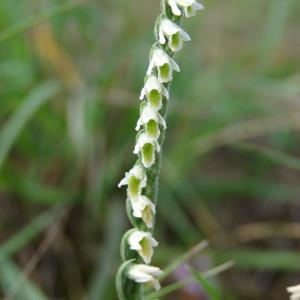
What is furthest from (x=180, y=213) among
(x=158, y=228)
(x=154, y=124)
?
(x=154, y=124)

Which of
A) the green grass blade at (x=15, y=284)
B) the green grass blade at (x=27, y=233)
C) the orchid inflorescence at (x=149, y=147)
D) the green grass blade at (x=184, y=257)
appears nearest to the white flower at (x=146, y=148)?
the orchid inflorescence at (x=149, y=147)

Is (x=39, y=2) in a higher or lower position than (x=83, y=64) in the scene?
higher

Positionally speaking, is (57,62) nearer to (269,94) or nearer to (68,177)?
(68,177)

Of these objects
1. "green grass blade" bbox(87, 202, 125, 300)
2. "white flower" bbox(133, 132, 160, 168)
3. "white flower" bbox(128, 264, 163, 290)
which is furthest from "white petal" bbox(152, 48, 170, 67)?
"green grass blade" bbox(87, 202, 125, 300)

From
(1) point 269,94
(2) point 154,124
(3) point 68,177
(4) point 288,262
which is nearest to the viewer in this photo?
(2) point 154,124

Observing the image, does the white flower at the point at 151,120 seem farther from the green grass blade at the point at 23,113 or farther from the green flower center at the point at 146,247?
the green grass blade at the point at 23,113

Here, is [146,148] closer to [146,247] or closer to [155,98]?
[155,98]

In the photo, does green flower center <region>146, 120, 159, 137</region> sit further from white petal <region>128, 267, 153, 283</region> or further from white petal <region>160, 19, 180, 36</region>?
white petal <region>128, 267, 153, 283</region>
